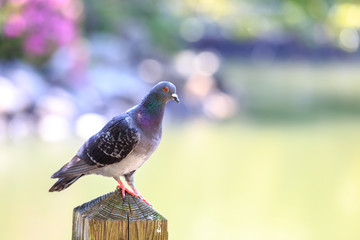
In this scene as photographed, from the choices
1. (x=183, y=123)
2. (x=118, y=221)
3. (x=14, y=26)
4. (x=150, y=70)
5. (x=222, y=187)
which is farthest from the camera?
(x=150, y=70)

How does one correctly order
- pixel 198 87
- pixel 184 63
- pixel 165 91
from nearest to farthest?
pixel 165 91, pixel 198 87, pixel 184 63

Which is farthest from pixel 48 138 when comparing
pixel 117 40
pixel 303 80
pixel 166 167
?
pixel 303 80

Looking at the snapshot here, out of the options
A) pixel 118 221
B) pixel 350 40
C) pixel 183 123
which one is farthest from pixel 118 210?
pixel 350 40

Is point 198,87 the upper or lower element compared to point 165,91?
upper

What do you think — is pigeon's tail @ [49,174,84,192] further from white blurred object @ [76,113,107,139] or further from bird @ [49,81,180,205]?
white blurred object @ [76,113,107,139]

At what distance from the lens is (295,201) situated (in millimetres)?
7715

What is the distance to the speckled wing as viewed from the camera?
7.24ft

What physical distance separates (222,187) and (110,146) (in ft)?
19.9

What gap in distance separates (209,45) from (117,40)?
10706 mm

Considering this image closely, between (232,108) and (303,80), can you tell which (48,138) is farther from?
(303,80)

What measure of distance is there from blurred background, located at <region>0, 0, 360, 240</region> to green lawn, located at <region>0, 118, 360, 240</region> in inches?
0.9

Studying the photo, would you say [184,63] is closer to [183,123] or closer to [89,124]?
[183,123]

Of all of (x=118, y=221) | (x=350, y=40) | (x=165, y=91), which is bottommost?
(x=118, y=221)

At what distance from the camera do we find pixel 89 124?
34.0ft
